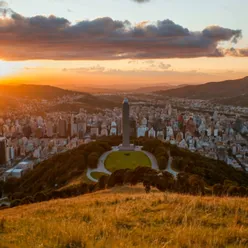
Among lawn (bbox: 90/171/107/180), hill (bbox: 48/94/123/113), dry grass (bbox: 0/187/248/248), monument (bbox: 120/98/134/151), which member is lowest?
hill (bbox: 48/94/123/113)

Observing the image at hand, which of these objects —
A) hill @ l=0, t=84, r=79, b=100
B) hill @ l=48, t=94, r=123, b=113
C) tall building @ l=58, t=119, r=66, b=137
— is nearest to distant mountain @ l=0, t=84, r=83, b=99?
hill @ l=0, t=84, r=79, b=100

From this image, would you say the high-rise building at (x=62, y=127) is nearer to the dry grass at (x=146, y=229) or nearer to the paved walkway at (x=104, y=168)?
the paved walkway at (x=104, y=168)

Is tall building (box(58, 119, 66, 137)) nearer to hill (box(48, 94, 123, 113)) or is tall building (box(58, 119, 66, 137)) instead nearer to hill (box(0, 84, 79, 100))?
hill (box(48, 94, 123, 113))

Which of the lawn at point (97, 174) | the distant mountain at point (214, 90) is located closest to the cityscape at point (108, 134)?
the lawn at point (97, 174)

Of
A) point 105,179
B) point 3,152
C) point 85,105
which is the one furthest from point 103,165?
point 85,105

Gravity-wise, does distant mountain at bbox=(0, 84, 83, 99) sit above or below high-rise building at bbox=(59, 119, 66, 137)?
above

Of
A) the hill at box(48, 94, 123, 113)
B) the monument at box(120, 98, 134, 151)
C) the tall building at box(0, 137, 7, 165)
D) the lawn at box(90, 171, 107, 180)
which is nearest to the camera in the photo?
the lawn at box(90, 171, 107, 180)

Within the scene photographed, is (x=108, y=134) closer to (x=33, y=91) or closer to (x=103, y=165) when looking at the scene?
(x=103, y=165)
